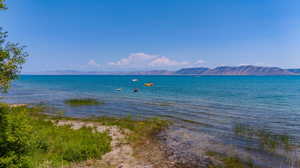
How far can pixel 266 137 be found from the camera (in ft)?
53.4

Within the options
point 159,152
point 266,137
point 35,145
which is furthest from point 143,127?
point 266,137

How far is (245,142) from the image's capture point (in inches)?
604

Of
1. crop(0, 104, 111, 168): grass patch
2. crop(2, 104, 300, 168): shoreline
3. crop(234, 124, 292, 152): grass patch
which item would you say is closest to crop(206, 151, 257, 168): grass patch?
crop(2, 104, 300, 168): shoreline

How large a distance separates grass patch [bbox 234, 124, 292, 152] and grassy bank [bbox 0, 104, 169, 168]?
26.2 feet

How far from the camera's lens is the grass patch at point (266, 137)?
14.4 m

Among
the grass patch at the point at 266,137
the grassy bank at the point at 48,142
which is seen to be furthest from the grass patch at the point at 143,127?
the grass patch at the point at 266,137

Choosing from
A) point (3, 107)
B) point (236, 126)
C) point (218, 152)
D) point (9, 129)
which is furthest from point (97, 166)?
point (236, 126)

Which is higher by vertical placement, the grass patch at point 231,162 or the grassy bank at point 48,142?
the grassy bank at point 48,142

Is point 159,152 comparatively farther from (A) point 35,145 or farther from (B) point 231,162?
(A) point 35,145

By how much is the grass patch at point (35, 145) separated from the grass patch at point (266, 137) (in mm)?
12586

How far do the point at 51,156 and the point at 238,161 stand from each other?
11741mm

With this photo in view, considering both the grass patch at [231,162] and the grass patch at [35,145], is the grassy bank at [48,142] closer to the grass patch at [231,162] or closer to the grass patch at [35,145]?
the grass patch at [35,145]

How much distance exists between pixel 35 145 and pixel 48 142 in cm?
127

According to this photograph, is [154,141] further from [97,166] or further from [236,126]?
[236,126]
